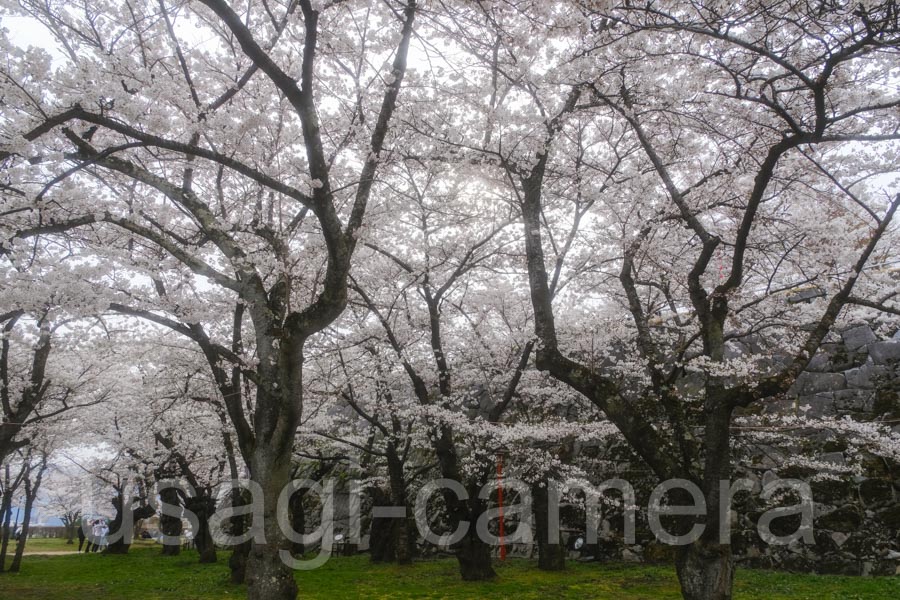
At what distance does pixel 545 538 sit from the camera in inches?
508

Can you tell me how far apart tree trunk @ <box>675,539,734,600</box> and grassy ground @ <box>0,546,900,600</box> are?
3.83 m

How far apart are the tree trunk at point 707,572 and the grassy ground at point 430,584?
383 cm

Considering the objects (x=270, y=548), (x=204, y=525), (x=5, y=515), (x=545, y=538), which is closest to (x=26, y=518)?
(x=5, y=515)

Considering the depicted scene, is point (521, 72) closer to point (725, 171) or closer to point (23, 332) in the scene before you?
point (725, 171)

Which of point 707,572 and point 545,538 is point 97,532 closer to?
point 545,538

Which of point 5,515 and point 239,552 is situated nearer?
point 239,552

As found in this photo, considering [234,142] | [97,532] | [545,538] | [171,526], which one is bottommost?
[97,532]

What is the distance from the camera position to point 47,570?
16375mm

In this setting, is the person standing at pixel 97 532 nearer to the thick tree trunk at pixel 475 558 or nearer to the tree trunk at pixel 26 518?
the tree trunk at pixel 26 518

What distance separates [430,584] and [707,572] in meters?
6.93

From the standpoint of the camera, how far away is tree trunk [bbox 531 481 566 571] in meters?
12.3

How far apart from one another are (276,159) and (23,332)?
9054mm

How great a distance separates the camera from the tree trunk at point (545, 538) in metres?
12.3

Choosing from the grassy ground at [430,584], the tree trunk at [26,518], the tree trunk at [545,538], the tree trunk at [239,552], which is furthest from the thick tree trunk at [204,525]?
the tree trunk at [545,538]
